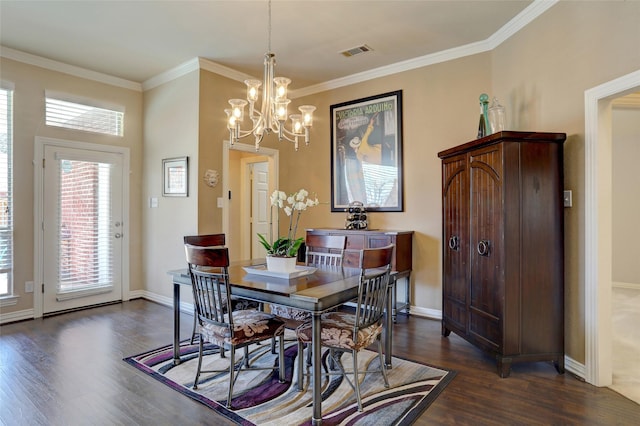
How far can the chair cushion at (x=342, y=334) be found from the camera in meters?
2.31

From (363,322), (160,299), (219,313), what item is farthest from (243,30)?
(160,299)

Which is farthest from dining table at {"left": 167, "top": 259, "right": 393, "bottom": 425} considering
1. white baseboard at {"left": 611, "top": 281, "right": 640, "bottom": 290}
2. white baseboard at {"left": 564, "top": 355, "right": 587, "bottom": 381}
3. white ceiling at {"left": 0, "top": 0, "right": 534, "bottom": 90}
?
white baseboard at {"left": 611, "top": 281, "right": 640, "bottom": 290}

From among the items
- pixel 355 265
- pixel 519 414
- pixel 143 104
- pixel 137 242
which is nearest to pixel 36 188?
pixel 137 242

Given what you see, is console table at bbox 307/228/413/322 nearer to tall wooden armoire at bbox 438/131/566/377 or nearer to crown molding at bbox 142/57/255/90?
tall wooden armoire at bbox 438/131/566/377

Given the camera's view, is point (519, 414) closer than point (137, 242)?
Yes

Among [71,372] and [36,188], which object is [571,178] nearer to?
[71,372]

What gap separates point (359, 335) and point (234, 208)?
4.35m

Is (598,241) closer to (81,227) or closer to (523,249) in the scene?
(523,249)

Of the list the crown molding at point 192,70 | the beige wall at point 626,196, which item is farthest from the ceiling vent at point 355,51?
the beige wall at point 626,196

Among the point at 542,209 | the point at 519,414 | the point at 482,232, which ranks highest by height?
the point at 542,209

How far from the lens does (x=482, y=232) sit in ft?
9.65

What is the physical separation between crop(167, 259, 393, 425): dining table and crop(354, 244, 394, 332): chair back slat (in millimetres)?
93

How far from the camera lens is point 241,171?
631cm

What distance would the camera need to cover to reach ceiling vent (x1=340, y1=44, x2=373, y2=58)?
3.95 m
